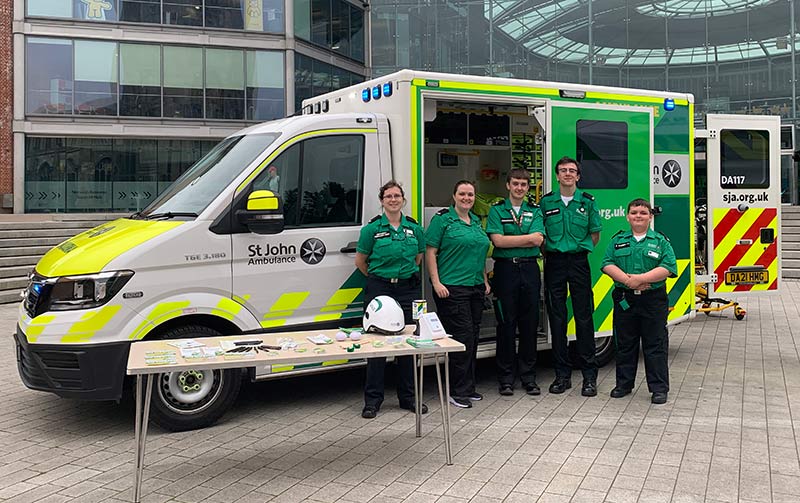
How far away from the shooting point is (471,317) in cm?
607

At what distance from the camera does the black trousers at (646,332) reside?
6148 mm

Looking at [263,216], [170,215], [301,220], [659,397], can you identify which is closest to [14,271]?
[170,215]

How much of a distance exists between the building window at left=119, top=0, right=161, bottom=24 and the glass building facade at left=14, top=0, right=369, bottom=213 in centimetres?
3

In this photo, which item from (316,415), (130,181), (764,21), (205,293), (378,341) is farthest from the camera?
(130,181)

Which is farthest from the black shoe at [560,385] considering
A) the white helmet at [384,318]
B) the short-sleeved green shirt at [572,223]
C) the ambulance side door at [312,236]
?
the white helmet at [384,318]

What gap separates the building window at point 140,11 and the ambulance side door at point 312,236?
20607 mm

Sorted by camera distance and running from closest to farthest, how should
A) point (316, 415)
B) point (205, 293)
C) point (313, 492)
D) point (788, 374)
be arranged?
point (313, 492)
point (205, 293)
point (316, 415)
point (788, 374)

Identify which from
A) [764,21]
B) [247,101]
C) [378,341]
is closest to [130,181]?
[247,101]

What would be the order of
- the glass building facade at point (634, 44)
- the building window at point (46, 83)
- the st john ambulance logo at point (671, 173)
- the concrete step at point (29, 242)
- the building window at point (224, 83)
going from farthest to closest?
the building window at point (224, 83) < the building window at point (46, 83) < the glass building facade at point (634, 44) < the concrete step at point (29, 242) < the st john ambulance logo at point (671, 173)

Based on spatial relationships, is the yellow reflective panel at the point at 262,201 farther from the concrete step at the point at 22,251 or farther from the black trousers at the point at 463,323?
the concrete step at the point at 22,251

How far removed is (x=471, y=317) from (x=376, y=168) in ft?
4.70

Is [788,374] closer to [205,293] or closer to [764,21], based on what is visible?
[205,293]

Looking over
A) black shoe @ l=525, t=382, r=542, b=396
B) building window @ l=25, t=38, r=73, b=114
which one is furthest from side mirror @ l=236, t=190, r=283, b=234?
building window @ l=25, t=38, r=73, b=114

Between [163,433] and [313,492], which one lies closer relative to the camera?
[313,492]
